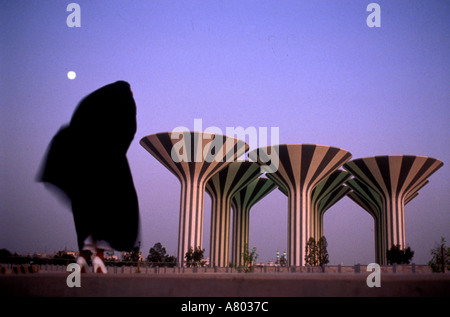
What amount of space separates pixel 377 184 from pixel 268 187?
56.0 feet

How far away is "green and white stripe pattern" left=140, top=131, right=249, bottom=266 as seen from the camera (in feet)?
143

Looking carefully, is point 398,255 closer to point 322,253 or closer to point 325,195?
point 322,253

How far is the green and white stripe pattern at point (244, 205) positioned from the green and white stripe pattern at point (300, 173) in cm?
1535

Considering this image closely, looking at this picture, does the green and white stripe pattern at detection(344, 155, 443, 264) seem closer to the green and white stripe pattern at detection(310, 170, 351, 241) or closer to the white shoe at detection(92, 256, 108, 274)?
the green and white stripe pattern at detection(310, 170, 351, 241)

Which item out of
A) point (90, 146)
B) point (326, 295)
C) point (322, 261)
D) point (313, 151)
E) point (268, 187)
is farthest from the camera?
point (268, 187)

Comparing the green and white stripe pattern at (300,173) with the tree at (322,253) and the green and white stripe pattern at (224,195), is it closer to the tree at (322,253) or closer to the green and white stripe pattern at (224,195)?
the tree at (322,253)

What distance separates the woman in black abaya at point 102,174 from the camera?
15.3 ft

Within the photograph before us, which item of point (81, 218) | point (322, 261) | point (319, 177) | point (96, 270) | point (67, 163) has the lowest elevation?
point (322, 261)

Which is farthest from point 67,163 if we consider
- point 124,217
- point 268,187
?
point 268,187

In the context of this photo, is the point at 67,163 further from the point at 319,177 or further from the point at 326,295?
the point at 319,177

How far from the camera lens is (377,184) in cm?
5331

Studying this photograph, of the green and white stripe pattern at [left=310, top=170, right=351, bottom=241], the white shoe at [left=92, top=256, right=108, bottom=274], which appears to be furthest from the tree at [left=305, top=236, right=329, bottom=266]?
the white shoe at [left=92, top=256, right=108, bottom=274]

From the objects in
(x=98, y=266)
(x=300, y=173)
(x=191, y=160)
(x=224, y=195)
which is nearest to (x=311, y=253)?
(x=300, y=173)

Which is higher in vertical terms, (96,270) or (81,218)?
(81,218)
